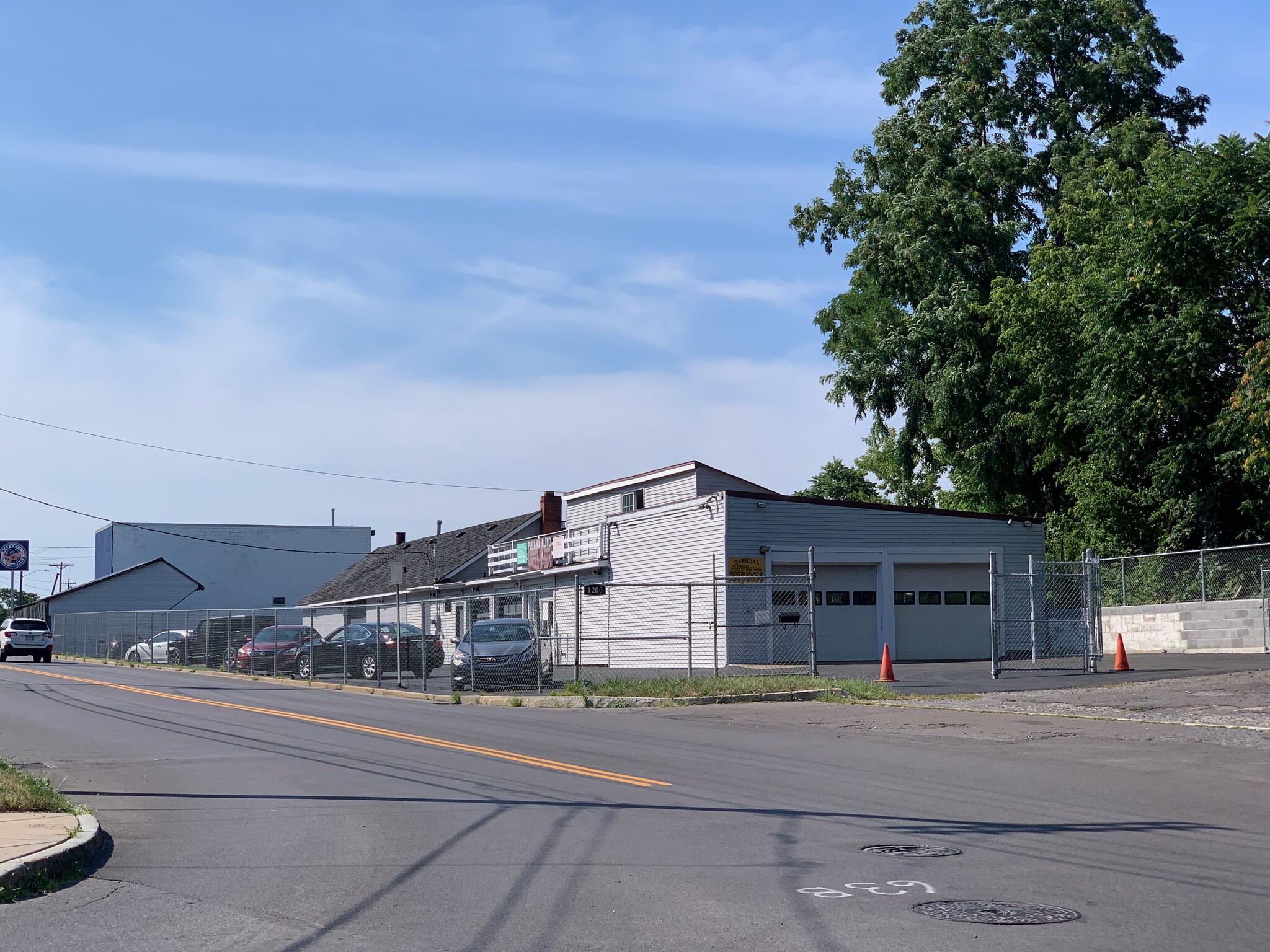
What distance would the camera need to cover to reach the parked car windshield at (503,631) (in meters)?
25.6

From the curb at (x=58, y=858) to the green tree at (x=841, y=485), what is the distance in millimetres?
54656

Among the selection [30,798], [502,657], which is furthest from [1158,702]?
[30,798]

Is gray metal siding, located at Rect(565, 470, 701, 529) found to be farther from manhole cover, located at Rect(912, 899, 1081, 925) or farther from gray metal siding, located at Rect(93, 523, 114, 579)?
gray metal siding, located at Rect(93, 523, 114, 579)

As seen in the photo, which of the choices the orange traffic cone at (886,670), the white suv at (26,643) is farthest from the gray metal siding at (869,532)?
the white suv at (26,643)

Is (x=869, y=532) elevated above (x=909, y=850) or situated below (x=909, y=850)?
above

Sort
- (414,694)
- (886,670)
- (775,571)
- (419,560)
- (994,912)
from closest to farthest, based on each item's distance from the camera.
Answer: (994,912), (886,670), (414,694), (775,571), (419,560)

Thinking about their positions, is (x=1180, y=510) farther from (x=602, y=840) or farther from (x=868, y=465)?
(x=602, y=840)

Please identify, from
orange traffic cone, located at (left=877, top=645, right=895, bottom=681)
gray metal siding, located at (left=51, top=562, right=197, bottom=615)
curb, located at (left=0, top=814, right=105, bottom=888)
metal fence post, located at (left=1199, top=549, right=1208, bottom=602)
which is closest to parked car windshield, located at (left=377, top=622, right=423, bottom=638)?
orange traffic cone, located at (left=877, top=645, right=895, bottom=681)

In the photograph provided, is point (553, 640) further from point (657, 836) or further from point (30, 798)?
point (657, 836)

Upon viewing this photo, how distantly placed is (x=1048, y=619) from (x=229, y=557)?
66.9 m

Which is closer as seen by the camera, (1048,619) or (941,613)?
(1048,619)

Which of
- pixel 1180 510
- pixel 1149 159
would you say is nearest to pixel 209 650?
pixel 1180 510

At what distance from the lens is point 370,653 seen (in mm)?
31031

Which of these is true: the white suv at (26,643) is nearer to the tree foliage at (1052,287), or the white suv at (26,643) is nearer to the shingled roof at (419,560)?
the shingled roof at (419,560)
